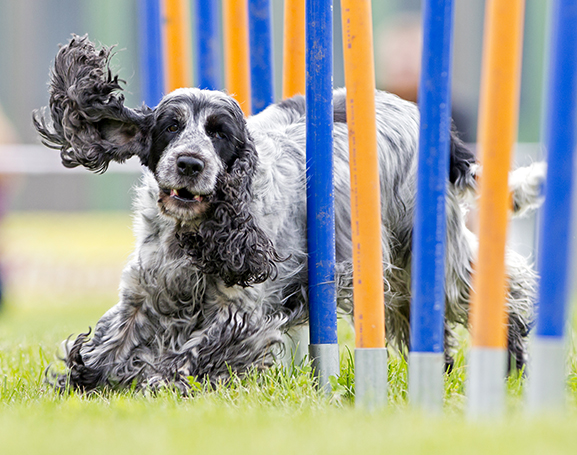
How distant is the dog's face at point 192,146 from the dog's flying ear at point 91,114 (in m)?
0.10

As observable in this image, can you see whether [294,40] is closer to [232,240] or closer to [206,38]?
[206,38]

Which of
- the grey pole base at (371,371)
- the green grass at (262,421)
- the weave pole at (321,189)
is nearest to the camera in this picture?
the green grass at (262,421)

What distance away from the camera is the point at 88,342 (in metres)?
3.39

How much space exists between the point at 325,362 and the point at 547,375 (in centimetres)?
108

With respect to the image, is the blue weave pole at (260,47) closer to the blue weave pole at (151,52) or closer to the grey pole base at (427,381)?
the blue weave pole at (151,52)

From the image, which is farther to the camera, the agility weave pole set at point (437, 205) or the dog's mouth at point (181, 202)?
the dog's mouth at point (181, 202)

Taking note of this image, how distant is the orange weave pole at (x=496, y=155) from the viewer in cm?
188

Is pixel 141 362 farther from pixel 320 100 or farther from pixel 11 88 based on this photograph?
pixel 11 88

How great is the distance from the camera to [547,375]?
1.91 m

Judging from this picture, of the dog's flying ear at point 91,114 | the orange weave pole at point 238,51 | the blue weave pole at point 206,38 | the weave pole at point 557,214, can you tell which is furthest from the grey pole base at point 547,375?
the blue weave pole at point 206,38

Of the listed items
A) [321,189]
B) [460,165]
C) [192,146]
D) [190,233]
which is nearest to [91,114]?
[192,146]

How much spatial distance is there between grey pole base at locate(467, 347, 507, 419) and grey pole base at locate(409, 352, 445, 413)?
25 cm

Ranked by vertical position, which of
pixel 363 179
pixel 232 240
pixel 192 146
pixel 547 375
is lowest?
pixel 547 375

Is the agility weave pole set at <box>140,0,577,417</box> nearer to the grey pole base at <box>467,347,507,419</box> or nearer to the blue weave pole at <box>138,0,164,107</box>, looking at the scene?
the grey pole base at <box>467,347,507,419</box>
